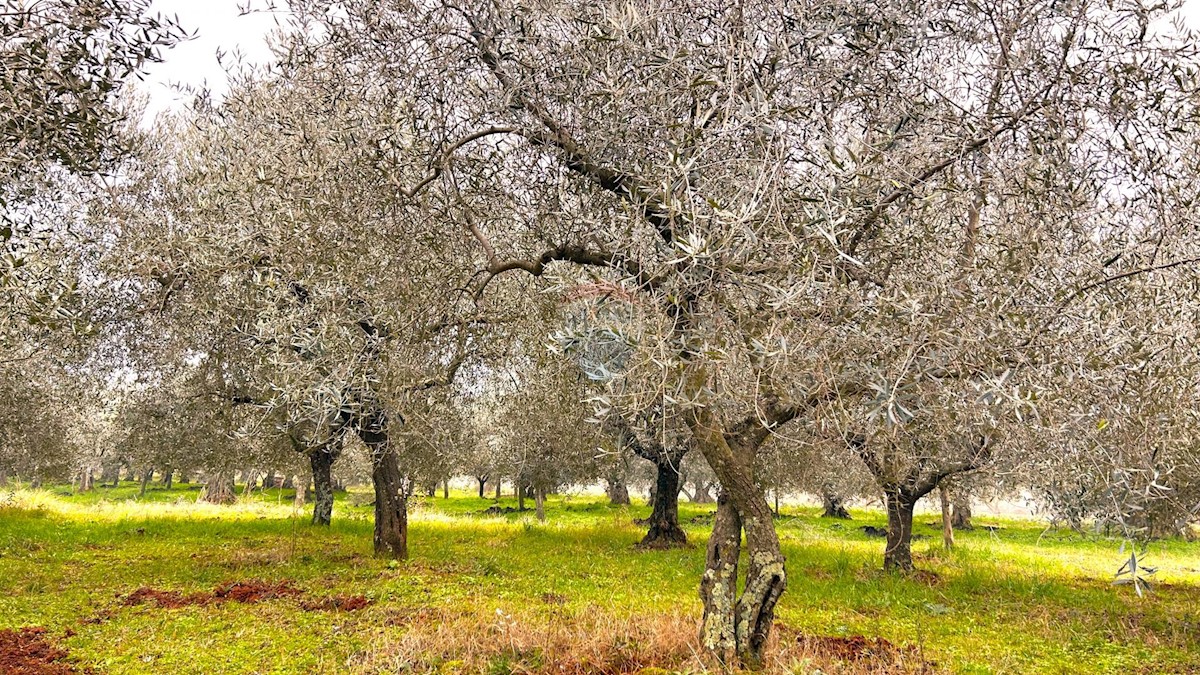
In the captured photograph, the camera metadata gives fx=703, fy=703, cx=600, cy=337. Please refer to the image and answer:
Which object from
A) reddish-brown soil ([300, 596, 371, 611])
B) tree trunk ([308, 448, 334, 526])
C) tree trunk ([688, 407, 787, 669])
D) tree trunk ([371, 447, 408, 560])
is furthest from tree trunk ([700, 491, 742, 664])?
tree trunk ([308, 448, 334, 526])

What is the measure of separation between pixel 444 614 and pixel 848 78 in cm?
966

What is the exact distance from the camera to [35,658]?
8.77 metres

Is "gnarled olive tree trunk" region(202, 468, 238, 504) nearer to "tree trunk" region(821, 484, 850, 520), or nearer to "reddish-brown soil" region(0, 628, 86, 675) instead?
"reddish-brown soil" region(0, 628, 86, 675)

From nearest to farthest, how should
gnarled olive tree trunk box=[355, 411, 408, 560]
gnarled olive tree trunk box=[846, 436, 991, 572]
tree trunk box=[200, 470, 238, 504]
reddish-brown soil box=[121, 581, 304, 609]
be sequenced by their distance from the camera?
reddish-brown soil box=[121, 581, 304, 609]
gnarled olive tree trunk box=[846, 436, 991, 572]
gnarled olive tree trunk box=[355, 411, 408, 560]
tree trunk box=[200, 470, 238, 504]

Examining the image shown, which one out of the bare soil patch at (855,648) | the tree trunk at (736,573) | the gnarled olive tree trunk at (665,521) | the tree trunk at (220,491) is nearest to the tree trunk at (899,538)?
the gnarled olive tree trunk at (665,521)

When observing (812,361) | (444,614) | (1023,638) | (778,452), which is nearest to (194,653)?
(444,614)

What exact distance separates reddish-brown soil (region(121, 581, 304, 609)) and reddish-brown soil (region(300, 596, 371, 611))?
1107 mm

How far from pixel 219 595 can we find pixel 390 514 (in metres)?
5.65

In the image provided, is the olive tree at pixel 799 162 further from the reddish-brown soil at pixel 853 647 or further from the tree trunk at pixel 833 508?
the tree trunk at pixel 833 508

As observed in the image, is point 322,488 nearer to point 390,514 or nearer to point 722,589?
point 390,514

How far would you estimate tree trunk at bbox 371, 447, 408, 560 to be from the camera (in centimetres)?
1805

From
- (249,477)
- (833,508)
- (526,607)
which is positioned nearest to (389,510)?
(526,607)

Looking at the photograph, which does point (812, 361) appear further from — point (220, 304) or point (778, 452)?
point (778, 452)

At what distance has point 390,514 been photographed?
60.6ft
